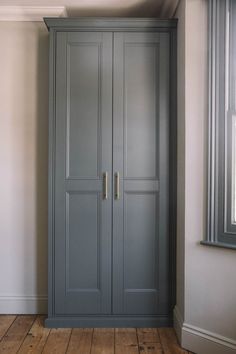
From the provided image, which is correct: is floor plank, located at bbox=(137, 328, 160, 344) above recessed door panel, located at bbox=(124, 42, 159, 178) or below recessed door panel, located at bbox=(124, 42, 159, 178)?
below

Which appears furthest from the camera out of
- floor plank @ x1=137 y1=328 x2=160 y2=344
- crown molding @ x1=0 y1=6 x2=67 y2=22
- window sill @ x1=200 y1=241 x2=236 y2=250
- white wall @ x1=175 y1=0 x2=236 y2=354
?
crown molding @ x1=0 y1=6 x2=67 y2=22

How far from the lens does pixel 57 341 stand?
2053mm

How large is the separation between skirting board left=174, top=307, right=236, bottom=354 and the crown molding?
2.58 m

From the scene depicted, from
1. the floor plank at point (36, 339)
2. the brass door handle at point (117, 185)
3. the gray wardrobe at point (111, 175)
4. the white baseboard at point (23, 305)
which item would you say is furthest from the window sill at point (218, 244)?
the white baseboard at point (23, 305)

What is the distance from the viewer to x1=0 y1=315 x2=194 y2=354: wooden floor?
1.95 m

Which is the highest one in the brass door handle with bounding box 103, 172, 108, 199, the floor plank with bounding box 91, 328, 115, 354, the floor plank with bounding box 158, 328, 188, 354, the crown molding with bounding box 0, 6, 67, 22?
the crown molding with bounding box 0, 6, 67, 22

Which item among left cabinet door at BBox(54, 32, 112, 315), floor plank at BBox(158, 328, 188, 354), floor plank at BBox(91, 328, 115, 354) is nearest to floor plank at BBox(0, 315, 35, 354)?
left cabinet door at BBox(54, 32, 112, 315)

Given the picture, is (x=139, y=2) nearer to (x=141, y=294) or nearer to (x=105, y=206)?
(x=105, y=206)

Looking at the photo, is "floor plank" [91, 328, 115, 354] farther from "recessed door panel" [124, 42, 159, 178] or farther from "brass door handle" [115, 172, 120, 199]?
"recessed door panel" [124, 42, 159, 178]

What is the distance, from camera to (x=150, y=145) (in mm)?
2232

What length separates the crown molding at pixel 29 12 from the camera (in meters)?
2.38

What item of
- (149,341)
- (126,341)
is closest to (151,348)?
A: (149,341)

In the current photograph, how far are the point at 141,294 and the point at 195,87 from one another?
62.0 inches

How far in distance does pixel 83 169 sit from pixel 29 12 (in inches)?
55.5
